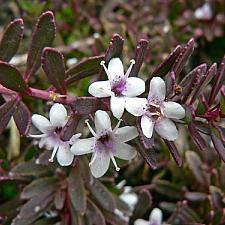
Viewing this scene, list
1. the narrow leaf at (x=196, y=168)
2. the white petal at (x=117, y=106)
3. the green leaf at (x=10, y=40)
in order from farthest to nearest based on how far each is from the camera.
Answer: the narrow leaf at (x=196, y=168)
the green leaf at (x=10, y=40)
the white petal at (x=117, y=106)

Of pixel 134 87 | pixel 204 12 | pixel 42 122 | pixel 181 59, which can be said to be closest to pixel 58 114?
pixel 42 122

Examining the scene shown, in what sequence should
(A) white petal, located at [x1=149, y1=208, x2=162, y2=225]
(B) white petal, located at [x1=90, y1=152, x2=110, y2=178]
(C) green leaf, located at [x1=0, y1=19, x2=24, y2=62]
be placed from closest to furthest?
(B) white petal, located at [x1=90, y1=152, x2=110, y2=178] < (C) green leaf, located at [x1=0, y1=19, x2=24, y2=62] < (A) white petal, located at [x1=149, y1=208, x2=162, y2=225]

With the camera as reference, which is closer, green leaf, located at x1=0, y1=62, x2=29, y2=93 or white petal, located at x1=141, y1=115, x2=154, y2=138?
white petal, located at x1=141, y1=115, x2=154, y2=138

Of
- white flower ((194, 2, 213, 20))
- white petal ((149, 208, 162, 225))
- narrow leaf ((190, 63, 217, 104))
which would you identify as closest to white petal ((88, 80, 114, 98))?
narrow leaf ((190, 63, 217, 104))

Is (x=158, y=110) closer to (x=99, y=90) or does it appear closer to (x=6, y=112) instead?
(x=99, y=90)

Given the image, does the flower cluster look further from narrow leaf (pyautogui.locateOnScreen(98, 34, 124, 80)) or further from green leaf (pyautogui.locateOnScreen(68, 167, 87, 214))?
green leaf (pyautogui.locateOnScreen(68, 167, 87, 214))

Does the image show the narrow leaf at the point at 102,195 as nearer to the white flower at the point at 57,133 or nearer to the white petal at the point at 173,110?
the white flower at the point at 57,133

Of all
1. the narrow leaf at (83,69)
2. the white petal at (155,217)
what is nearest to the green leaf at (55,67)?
the narrow leaf at (83,69)
